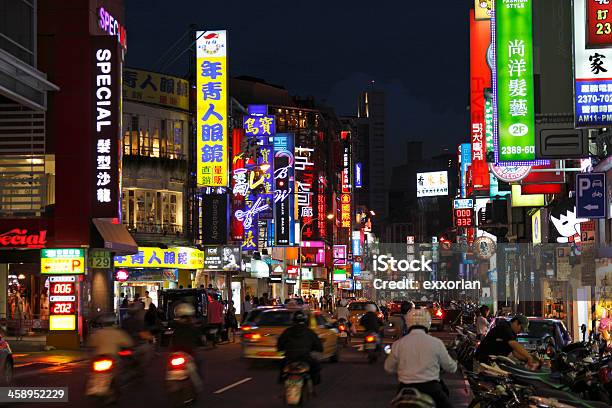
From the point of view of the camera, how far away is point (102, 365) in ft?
59.2

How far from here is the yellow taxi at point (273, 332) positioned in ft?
94.0

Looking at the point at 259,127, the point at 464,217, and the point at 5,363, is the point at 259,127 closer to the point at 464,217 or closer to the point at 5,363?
the point at 464,217

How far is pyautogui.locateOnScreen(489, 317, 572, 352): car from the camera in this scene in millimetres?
23156

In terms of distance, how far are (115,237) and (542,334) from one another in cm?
2265

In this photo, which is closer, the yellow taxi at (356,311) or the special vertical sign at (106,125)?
the special vertical sign at (106,125)

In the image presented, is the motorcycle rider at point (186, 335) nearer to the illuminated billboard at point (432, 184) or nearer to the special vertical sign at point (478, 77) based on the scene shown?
the special vertical sign at point (478, 77)

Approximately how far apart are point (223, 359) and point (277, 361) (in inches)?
190

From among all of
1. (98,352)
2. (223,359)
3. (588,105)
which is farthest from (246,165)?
(98,352)

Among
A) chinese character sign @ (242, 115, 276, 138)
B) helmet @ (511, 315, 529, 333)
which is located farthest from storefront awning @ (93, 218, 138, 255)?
chinese character sign @ (242, 115, 276, 138)

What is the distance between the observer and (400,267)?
156 feet

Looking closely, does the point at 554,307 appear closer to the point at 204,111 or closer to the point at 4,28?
the point at 204,111

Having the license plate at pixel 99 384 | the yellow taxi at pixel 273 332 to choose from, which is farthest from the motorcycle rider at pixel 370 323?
the license plate at pixel 99 384

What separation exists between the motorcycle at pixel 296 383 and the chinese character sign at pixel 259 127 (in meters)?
56.6

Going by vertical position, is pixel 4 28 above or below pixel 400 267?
above
